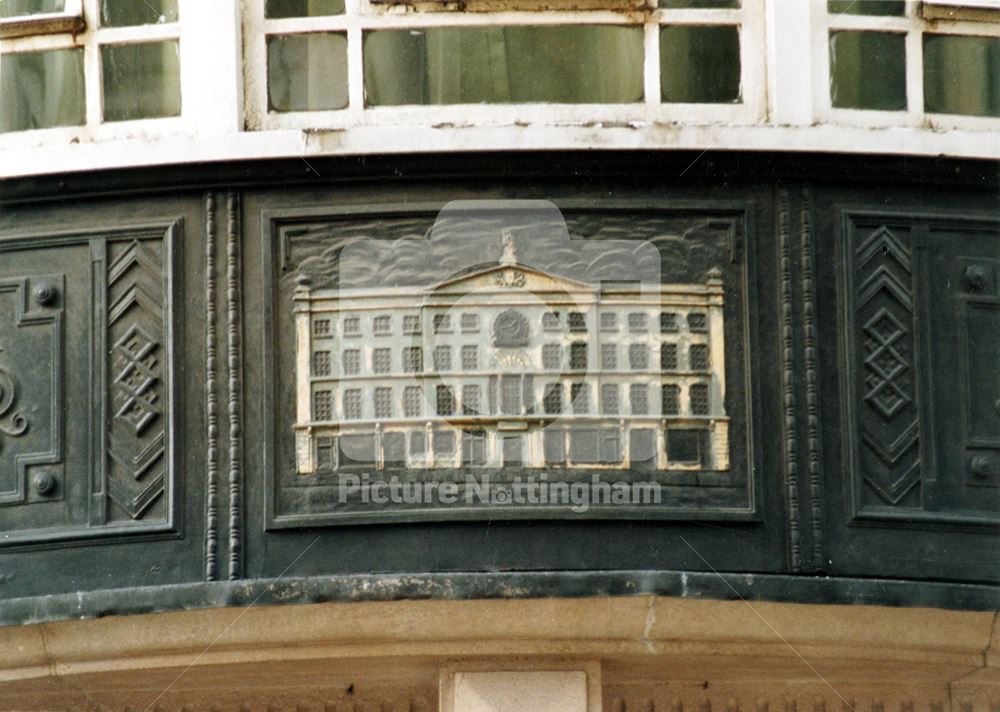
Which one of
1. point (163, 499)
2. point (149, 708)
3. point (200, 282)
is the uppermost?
point (200, 282)

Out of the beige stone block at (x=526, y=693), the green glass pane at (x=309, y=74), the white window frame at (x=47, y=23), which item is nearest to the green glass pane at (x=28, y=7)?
the white window frame at (x=47, y=23)

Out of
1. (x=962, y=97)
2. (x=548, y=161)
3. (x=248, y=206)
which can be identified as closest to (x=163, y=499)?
(x=248, y=206)

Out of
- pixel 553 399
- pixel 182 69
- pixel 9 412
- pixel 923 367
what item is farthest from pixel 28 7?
pixel 923 367

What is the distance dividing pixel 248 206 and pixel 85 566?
1.93m

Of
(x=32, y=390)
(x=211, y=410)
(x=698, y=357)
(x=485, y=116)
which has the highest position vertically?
(x=485, y=116)

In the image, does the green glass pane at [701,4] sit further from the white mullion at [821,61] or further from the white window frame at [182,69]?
the white window frame at [182,69]

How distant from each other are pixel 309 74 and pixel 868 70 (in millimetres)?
2781

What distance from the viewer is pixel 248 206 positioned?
1412cm

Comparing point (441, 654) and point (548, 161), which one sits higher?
point (548, 161)

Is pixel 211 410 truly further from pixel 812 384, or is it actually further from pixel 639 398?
pixel 812 384

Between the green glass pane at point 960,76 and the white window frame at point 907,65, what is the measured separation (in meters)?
0.03

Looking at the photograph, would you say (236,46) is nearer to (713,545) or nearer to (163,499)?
(163,499)

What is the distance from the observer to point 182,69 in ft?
46.8

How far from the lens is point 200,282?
46.2ft
